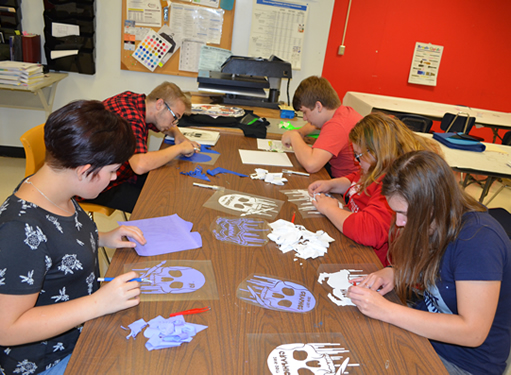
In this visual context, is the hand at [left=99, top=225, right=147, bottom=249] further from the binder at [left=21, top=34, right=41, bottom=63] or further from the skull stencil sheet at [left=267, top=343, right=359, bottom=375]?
the binder at [left=21, top=34, right=41, bottom=63]

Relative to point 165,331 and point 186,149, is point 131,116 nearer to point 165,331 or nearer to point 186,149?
point 186,149

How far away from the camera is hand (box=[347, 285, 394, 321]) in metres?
1.02

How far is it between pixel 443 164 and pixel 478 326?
1.44 feet

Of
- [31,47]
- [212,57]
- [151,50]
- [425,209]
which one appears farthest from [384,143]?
[31,47]

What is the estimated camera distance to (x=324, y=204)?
1619 millimetres

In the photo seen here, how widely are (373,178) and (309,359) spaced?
34.4 inches

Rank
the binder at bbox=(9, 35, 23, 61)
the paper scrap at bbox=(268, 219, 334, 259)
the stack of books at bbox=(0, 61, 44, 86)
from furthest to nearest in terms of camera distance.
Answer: the binder at bbox=(9, 35, 23, 61) < the stack of books at bbox=(0, 61, 44, 86) < the paper scrap at bbox=(268, 219, 334, 259)

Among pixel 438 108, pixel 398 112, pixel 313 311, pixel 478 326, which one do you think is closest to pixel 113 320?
pixel 313 311

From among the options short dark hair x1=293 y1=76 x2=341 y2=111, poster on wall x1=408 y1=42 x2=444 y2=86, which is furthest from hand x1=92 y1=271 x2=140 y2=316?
poster on wall x1=408 y1=42 x2=444 y2=86

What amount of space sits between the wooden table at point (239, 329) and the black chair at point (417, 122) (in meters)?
2.85

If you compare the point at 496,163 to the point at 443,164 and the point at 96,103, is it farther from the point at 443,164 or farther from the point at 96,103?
the point at 96,103

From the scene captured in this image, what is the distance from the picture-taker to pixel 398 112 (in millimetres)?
3926

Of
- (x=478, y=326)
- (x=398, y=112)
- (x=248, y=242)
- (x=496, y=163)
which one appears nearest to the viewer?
(x=478, y=326)

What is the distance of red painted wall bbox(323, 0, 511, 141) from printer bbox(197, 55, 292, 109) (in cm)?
166
